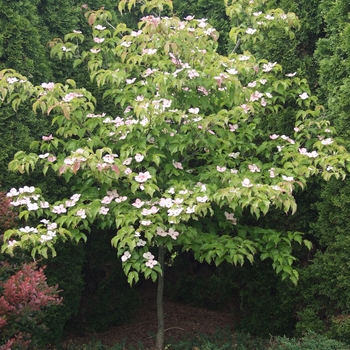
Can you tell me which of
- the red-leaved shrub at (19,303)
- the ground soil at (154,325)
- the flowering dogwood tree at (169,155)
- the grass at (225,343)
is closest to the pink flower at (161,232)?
the flowering dogwood tree at (169,155)

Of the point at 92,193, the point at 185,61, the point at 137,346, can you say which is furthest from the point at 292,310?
the point at 185,61

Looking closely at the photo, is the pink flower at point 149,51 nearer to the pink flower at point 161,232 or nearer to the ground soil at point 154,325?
the pink flower at point 161,232

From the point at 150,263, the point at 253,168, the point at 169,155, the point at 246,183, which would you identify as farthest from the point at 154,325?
the point at 246,183

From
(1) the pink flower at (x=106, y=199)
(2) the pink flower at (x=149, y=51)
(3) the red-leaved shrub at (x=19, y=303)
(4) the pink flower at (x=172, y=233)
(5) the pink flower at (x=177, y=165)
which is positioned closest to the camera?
(3) the red-leaved shrub at (x=19, y=303)

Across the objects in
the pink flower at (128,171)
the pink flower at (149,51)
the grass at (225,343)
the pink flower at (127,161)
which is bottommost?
the grass at (225,343)

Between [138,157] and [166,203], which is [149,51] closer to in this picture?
[138,157]

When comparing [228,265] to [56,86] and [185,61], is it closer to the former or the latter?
[185,61]

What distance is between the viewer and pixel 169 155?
11.6 ft

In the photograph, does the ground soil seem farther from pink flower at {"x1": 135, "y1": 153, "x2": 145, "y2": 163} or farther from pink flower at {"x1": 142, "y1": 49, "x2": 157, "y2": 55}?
pink flower at {"x1": 142, "y1": 49, "x2": 157, "y2": 55}

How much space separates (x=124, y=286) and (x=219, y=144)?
80.8 inches

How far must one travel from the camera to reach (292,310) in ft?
13.6

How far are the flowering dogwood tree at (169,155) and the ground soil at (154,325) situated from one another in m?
1.11

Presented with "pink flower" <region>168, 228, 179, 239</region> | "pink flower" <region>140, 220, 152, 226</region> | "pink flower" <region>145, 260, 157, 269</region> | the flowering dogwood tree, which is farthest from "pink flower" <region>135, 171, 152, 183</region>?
"pink flower" <region>145, 260, 157, 269</region>

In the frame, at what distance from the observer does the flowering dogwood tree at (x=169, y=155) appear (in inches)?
120
